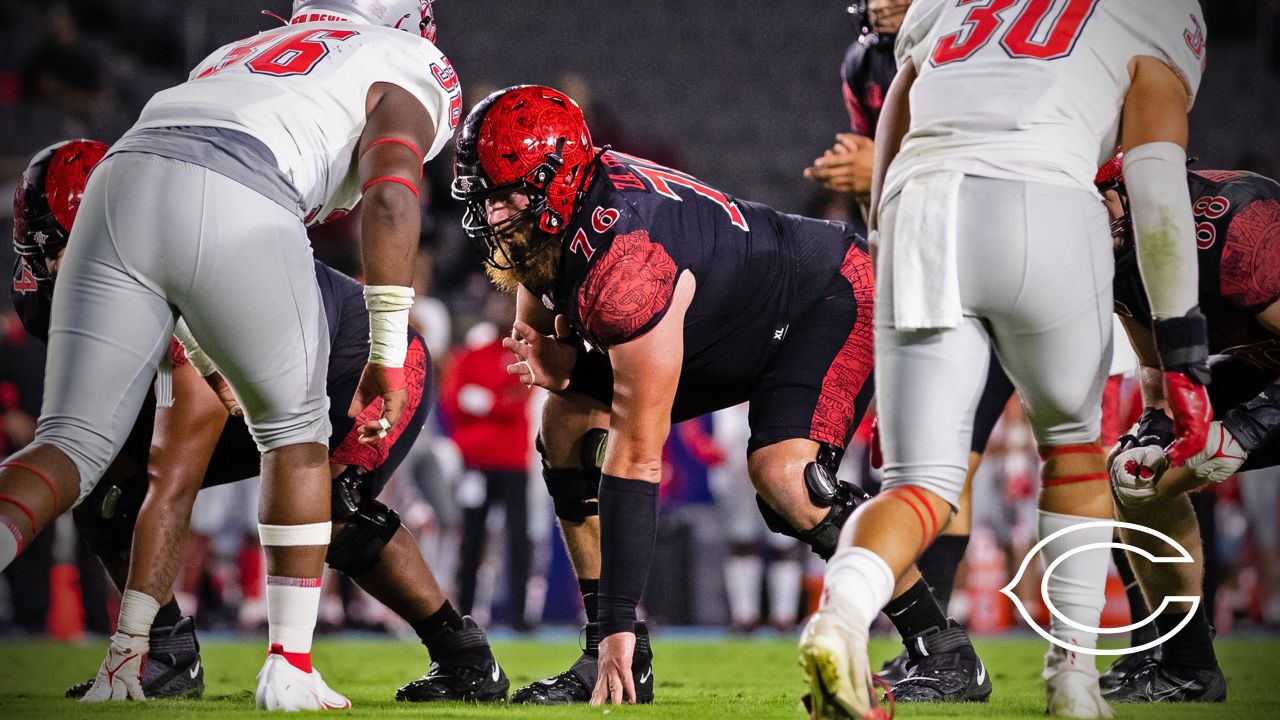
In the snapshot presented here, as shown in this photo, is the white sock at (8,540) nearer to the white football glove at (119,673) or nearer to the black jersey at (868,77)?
the white football glove at (119,673)

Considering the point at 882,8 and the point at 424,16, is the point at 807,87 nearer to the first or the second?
the point at 882,8

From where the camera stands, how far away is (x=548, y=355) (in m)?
3.87

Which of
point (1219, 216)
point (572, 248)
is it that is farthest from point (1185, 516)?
point (572, 248)

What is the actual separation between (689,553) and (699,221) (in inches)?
230

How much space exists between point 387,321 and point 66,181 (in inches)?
56.2

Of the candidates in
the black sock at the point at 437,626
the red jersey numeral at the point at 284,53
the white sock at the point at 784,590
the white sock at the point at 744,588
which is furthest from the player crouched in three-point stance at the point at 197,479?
the white sock at the point at 784,590

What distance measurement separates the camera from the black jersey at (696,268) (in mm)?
3375

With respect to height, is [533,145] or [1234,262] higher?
[533,145]

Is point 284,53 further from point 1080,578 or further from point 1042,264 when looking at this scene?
point 1080,578

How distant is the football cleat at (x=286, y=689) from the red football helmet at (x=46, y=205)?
1569mm

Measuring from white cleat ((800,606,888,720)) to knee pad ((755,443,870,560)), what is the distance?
1.15 meters

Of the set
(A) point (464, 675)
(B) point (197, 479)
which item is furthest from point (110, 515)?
(A) point (464, 675)

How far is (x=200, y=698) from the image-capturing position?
3973 millimetres

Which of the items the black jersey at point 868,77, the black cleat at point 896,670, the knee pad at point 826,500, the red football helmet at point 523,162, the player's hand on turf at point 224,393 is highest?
the black jersey at point 868,77
